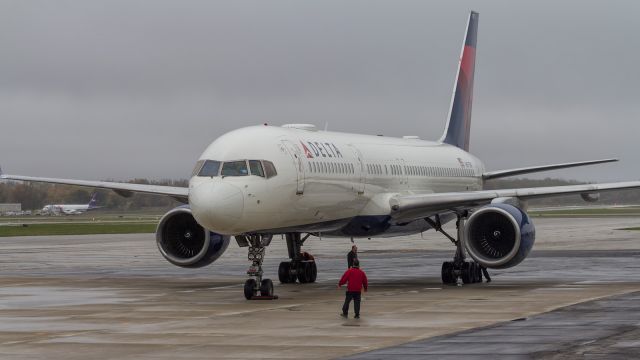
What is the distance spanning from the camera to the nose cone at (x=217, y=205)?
24875mm

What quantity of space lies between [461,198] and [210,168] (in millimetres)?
8076

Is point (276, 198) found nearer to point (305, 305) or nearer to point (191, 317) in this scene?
point (305, 305)

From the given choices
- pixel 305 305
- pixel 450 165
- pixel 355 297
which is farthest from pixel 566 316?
pixel 450 165

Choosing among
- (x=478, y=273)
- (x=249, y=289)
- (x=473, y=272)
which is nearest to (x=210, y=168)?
(x=249, y=289)

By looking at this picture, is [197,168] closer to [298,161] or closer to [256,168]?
[256,168]

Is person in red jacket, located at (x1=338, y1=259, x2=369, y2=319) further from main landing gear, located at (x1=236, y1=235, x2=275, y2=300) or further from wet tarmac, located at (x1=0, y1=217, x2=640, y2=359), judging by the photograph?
main landing gear, located at (x1=236, y1=235, x2=275, y2=300)

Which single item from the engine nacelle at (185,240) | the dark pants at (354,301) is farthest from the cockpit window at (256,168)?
the dark pants at (354,301)

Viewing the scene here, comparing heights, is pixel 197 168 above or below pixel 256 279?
above

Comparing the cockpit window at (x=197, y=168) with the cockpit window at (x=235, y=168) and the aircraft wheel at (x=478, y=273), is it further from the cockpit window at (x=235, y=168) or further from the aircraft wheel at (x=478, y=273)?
the aircraft wheel at (x=478, y=273)

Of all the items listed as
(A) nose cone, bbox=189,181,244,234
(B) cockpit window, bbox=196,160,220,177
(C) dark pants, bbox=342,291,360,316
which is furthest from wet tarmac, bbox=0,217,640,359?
(B) cockpit window, bbox=196,160,220,177

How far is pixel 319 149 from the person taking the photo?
97.3 ft

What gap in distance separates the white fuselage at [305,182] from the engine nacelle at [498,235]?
300 centimetres

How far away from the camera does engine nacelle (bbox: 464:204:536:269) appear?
2966 cm

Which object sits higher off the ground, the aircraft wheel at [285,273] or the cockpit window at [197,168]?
the cockpit window at [197,168]
